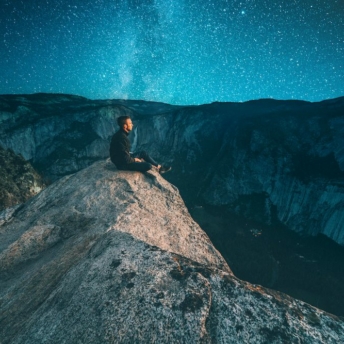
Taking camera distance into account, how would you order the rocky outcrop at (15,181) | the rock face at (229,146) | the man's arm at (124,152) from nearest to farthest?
the man's arm at (124,152)
the rocky outcrop at (15,181)
the rock face at (229,146)

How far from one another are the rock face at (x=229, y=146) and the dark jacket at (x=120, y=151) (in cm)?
3503

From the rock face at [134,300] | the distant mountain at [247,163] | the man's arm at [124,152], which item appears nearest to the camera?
the rock face at [134,300]

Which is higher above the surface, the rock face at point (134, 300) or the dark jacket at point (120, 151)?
the dark jacket at point (120, 151)

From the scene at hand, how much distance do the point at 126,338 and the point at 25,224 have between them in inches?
238

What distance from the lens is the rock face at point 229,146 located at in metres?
34.8

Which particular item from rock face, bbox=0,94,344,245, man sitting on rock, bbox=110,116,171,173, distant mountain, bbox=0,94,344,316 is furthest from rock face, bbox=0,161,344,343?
rock face, bbox=0,94,344,245

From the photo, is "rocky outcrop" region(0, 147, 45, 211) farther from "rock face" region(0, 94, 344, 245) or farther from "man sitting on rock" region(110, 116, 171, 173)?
"rock face" region(0, 94, 344, 245)

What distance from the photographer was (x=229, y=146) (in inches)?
2007

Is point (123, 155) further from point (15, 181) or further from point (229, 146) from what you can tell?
point (229, 146)

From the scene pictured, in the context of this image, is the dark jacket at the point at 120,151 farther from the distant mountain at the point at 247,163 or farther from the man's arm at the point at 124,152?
the distant mountain at the point at 247,163

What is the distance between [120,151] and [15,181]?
16.3 meters

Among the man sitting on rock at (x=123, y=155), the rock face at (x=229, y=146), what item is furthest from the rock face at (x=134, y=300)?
the rock face at (x=229, y=146)

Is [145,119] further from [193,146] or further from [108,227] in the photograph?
[108,227]

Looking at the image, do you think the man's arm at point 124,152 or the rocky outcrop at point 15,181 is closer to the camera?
the man's arm at point 124,152
